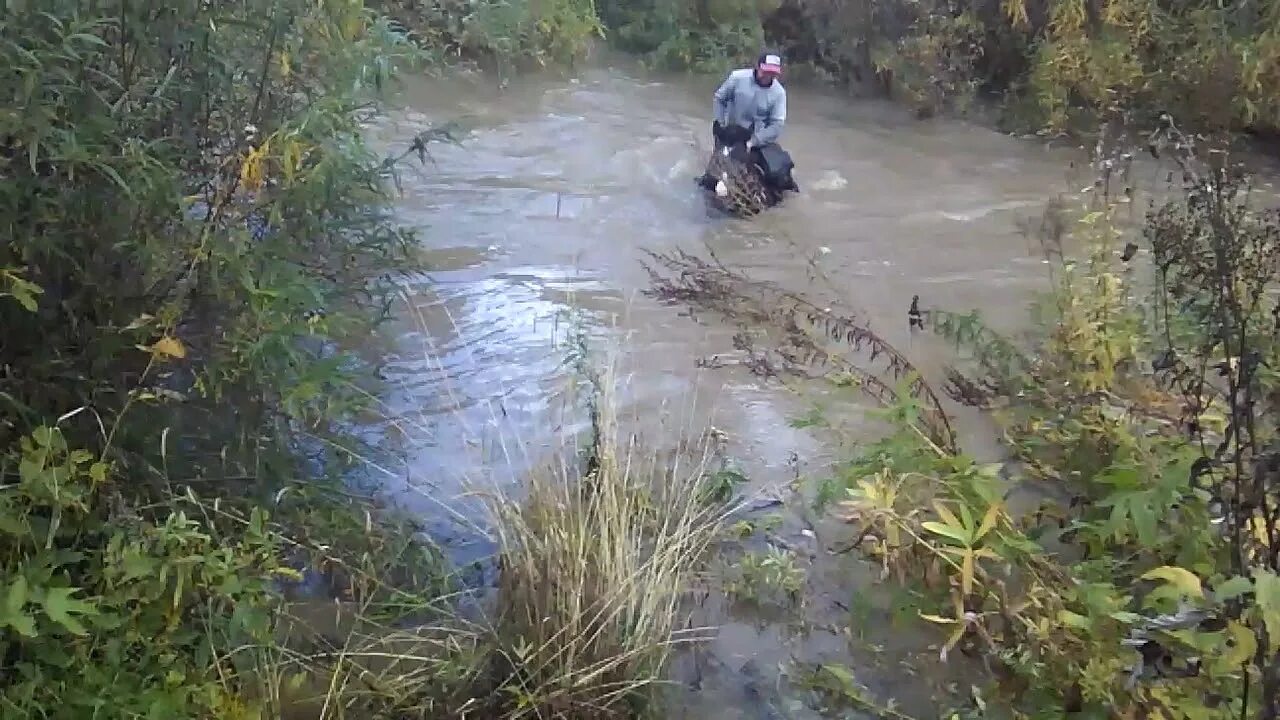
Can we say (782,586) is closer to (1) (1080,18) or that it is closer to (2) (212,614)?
(2) (212,614)

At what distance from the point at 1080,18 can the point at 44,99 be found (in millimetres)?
10926

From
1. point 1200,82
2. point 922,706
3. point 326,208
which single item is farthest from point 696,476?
point 1200,82

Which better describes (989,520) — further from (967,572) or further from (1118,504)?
(1118,504)

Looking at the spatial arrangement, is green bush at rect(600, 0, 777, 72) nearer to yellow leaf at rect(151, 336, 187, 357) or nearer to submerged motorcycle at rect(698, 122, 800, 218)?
submerged motorcycle at rect(698, 122, 800, 218)

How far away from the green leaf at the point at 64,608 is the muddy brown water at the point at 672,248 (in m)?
1.53

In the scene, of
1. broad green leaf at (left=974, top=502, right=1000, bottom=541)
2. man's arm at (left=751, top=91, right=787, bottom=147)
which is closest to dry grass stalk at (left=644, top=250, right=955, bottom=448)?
broad green leaf at (left=974, top=502, right=1000, bottom=541)

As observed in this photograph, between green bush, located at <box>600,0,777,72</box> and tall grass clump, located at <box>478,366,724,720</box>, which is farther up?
green bush, located at <box>600,0,777,72</box>

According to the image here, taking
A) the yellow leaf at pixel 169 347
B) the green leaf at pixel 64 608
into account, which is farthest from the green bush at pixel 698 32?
the green leaf at pixel 64 608

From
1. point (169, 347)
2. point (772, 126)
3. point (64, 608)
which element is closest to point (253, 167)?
point (169, 347)

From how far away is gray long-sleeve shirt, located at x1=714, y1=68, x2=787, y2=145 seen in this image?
896 cm

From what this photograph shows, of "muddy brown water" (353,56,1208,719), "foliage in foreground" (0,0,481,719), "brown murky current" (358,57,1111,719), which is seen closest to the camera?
"foliage in foreground" (0,0,481,719)

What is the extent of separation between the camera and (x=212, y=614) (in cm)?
304

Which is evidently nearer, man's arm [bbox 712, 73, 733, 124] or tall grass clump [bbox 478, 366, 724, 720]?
tall grass clump [bbox 478, 366, 724, 720]

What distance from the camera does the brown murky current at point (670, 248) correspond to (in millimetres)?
4277
